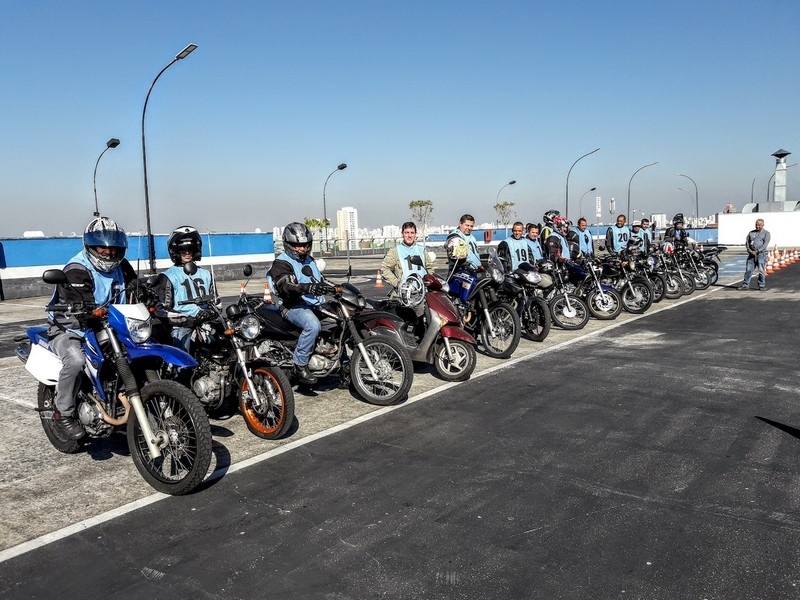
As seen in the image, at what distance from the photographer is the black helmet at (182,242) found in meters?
5.85

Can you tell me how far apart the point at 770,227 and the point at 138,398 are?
171 ft

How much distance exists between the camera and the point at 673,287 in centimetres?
1522

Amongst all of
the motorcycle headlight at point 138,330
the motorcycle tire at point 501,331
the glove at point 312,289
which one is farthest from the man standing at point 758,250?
the motorcycle headlight at point 138,330

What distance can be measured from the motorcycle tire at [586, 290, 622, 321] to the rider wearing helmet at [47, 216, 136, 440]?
9104 millimetres

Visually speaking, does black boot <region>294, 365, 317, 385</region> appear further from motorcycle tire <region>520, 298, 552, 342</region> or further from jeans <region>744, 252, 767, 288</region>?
jeans <region>744, 252, 767, 288</region>

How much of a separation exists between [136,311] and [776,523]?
14.0 ft

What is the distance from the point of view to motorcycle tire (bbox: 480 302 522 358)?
848 cm

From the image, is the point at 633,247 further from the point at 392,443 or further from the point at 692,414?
the point at 392,443

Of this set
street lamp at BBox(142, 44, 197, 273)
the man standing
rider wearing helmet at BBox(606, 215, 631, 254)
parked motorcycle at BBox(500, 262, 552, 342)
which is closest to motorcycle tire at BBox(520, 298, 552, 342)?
parked motorcycle at BBox(500, 262, 552, 342)

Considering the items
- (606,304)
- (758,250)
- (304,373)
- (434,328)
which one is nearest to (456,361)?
(434,328)

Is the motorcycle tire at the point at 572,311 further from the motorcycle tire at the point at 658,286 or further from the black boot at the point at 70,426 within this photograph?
the black boot at the point at 70,426

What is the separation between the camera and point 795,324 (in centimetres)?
1105

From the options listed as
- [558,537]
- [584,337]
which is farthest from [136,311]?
[584,337]

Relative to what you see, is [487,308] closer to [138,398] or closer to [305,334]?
[305,334]
